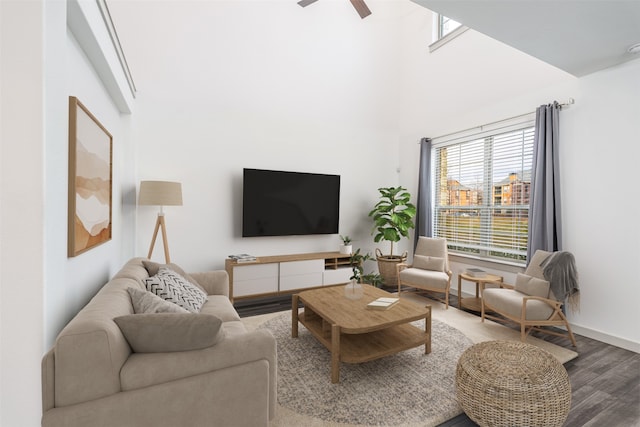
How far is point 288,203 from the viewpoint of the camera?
470 cm

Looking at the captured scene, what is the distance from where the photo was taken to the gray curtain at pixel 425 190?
5.07 m

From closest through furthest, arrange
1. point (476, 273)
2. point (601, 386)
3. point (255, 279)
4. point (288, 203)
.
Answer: point (601, 386) → point (476, 273) → point (255, 279) → point (288, 203)

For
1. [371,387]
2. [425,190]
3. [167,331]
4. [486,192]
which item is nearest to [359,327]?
[371,387]

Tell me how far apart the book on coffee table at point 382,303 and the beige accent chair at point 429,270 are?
4.49 feet

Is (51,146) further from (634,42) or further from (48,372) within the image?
(634,42)

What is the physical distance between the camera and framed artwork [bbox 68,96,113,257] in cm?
180

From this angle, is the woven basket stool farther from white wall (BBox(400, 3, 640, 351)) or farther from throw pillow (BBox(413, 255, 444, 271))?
throw pillow (BBox(413, 255, 444, 271))

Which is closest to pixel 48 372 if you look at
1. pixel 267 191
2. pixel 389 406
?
pixel 389 406

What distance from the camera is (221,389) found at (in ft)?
4.75

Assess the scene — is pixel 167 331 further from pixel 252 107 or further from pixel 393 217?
pixel 393 217

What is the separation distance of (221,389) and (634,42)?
3984mm

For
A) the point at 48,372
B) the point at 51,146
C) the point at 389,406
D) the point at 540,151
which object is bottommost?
the point at 389,406

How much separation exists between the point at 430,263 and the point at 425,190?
1.37m

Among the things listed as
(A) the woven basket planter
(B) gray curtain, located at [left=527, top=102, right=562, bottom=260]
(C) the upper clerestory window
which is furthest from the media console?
(C) the upper clerestory window
